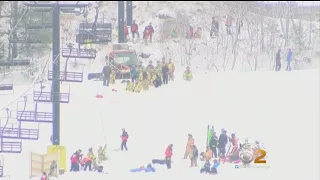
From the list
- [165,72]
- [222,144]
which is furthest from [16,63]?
[165,72]

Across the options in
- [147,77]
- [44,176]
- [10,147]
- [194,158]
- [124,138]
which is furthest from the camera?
[147,77]

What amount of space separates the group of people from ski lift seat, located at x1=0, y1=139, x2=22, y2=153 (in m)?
7.79

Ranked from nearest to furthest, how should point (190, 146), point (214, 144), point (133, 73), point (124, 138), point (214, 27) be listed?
point (190, 146) → point (214, 144) → point (124, 138) → point (133, 73) → point (214, 27)

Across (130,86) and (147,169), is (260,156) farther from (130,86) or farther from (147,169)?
(130,86)

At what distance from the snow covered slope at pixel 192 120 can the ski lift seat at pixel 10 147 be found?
370 mm

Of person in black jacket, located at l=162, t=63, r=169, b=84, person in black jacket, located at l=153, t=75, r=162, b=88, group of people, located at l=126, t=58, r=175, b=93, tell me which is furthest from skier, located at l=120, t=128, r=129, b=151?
person in black jacket, located at l=162, t=63, r=169, b=84

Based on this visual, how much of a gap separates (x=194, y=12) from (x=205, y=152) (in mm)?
29150

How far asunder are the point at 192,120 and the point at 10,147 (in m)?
8.13

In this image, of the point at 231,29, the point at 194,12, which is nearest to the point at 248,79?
the point at 231,29

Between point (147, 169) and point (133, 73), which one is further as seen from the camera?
point (133, 73)

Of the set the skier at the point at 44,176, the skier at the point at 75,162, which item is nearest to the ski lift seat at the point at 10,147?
the skier at the point at 75,162

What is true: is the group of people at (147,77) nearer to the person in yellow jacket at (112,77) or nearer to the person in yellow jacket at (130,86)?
the person in yellow jacket at (130,86)

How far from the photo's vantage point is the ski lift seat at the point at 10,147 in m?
37.9

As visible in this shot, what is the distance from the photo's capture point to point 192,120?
44.9 metres
